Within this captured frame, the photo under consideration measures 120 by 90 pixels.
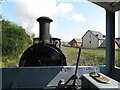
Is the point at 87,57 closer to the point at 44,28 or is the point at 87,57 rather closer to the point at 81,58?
the point at 81,58

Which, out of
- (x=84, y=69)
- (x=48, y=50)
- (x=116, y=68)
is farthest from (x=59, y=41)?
(x=116, y=68)

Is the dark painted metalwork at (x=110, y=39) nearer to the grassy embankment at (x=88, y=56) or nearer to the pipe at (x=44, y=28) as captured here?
the grassy embankment at (x=88, y=56)

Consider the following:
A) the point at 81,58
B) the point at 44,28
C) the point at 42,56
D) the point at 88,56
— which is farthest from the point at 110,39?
the point at 81,58

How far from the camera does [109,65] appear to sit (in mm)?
3092

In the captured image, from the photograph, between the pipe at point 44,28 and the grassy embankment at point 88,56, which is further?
the grassy embankment at point 88,56


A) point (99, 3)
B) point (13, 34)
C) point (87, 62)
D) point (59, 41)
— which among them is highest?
point (99, 3)

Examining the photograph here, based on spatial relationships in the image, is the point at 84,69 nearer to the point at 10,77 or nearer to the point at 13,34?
the point at 10,77

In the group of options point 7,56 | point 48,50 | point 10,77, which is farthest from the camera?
point 7,56

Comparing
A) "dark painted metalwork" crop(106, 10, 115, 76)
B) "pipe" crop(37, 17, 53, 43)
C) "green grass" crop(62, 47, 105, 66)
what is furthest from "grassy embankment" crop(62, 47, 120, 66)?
"dark painted metalwork" crop(106, 10, 115, 76)

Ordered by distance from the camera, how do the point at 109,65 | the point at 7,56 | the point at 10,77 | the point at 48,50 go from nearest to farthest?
the point at 10,77, the point at 109,65, the point at 48,50, the point at 7,56

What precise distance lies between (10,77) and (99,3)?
9.31ft

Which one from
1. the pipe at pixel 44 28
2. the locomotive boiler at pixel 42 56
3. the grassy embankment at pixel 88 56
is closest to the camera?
the locomotive boiler at pixel 42 56

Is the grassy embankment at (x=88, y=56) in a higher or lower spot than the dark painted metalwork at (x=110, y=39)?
lower

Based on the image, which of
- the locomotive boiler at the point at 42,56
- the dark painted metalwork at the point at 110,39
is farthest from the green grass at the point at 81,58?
the dark painted metalwork at the point at 110,39
